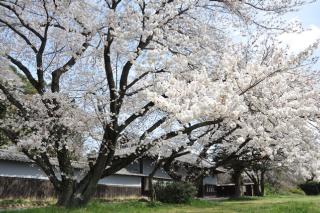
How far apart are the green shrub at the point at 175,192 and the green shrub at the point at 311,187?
37.4 m

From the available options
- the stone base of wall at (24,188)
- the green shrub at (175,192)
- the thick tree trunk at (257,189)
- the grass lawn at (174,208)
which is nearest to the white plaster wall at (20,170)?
the stone base of wall at (24,188)

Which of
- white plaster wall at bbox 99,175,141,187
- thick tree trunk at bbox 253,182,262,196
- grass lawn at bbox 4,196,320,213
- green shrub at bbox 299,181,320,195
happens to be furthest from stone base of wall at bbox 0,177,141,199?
green shrub at bbox 299,181,320,195

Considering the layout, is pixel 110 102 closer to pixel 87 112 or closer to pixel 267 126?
pixel 87 112

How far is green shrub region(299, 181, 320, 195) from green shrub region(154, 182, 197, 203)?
37.4 meters

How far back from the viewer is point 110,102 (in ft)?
41.5

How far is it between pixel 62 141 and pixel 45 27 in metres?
3.44

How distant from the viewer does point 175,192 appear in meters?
25.2

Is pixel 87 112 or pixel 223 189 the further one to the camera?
pixel 223 189

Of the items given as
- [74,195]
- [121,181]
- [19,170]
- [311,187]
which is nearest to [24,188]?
[19,170]

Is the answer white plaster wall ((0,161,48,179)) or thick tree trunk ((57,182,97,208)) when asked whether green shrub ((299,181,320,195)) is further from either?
thick tree trunk ((57,182,97,208))

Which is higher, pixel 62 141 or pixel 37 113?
pixel 37 113

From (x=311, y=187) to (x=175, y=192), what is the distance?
39.4 metres

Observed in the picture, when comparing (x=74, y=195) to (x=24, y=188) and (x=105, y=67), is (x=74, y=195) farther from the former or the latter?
(x=24, y=188)

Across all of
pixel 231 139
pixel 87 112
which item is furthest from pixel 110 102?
pixel 231 139
